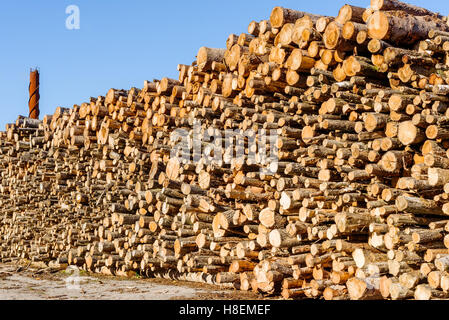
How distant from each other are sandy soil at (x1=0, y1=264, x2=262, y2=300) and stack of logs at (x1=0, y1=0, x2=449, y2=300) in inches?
9.4

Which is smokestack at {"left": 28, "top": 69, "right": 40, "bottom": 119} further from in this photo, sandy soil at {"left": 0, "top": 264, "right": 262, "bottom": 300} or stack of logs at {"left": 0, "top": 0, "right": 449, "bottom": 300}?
sandy soil at {"left": 0, "top": 264, "right": 262, "bottom": 300}

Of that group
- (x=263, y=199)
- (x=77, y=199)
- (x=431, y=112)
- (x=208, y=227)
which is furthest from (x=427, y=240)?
(x=77, y=199)

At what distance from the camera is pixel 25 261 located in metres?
12.0

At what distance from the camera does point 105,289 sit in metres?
7.18

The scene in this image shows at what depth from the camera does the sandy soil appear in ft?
21.0

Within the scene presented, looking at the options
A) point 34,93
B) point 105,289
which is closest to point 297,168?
point 105,289

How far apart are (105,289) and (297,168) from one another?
3125mm

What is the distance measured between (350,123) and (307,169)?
0.70 m

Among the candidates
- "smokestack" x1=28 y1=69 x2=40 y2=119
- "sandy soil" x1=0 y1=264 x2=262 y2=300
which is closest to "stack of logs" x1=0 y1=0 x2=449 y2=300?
"sandy soil" x1=0 y1=264 x2=262 y2=300

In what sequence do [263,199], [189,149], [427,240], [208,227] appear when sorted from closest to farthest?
1. [427,240]
2. [263,199]
3. [208,227]
4. [189,149]

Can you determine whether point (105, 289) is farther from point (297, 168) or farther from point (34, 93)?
point (34, 93)

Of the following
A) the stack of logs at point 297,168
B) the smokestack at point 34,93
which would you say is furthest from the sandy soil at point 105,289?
the smokestack at point 34,93

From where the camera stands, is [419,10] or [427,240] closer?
[427,240]
